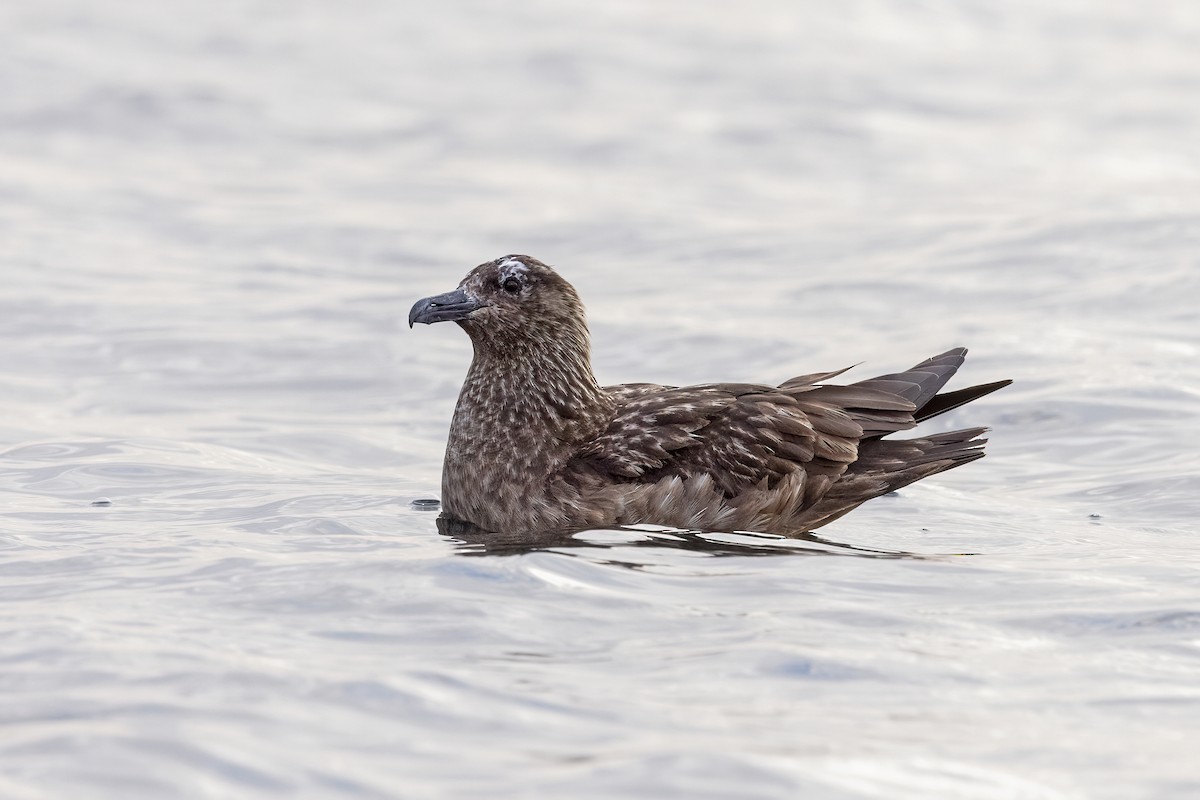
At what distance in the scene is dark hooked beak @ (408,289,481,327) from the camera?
8.59 m

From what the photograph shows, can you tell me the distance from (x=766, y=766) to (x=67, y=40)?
21.2 meters

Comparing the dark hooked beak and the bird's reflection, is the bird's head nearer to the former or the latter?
the dark hooked beak

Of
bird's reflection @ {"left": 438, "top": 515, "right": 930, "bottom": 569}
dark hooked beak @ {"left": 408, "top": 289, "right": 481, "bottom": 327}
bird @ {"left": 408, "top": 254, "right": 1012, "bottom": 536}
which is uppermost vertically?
dark hooked beak @ {"left": 408, "top": 289, "right": 481, "bottom": 327}

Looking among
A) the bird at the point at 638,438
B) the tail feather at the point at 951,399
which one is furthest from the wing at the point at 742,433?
the tail feather at the point at 951,399

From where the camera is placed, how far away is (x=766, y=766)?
16.6 feet

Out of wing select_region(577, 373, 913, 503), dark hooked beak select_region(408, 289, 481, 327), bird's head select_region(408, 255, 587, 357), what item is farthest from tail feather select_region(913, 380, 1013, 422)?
dark hooked beak select_region(408, 289, 481, 327)

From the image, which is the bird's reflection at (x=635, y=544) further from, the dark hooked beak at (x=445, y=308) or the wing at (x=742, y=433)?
the dark hooked beak at (x=445, y=308)

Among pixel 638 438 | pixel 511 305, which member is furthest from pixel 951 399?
pixel 511 305

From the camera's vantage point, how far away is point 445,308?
8680mm

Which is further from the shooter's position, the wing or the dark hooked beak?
the dark hooked beak

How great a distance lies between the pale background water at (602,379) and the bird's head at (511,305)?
1012mm

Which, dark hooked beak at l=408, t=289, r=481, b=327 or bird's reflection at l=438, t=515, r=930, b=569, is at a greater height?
dark hooked beak at l=408, t=289, r=481, b=327

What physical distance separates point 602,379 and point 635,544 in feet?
17.0

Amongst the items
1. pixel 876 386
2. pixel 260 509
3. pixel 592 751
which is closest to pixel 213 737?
pixel 592 751
